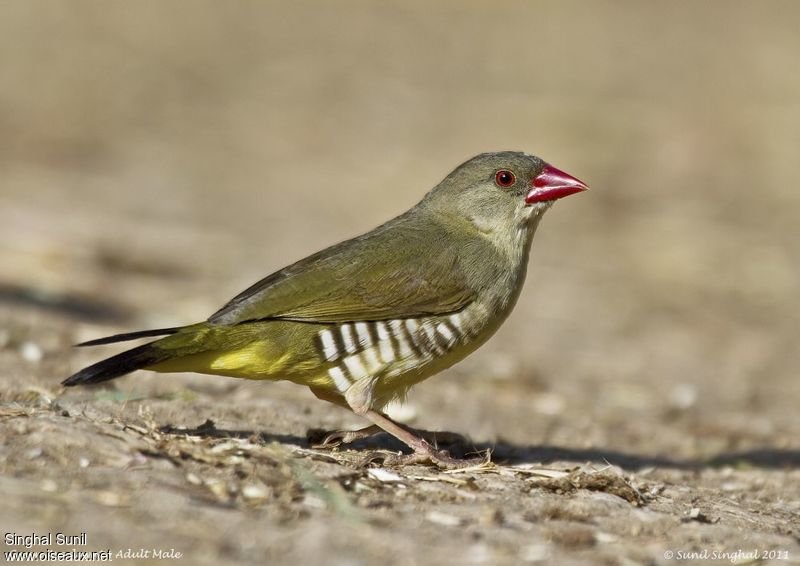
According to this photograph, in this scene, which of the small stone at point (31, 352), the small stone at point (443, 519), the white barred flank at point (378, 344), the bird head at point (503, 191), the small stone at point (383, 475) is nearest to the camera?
the small stone at point (443, 519)

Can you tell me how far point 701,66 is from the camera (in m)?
17.3

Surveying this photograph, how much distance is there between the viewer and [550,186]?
591 centimetres

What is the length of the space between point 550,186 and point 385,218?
255 inches

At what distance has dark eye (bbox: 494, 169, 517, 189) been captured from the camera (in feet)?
19.5

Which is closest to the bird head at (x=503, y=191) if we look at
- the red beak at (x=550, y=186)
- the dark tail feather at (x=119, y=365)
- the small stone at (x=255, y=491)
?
the red beak at (x=550, y=186)

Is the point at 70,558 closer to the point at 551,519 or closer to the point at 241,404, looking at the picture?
the point at 551,519

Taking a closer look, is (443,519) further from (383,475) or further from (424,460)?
(424,460)

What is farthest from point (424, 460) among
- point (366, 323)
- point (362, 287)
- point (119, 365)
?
point (119, 365)

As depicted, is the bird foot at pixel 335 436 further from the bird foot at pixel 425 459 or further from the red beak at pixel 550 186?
the red beak at pixel 550 186

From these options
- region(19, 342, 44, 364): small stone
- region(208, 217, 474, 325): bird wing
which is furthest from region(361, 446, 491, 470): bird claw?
region(19, 342, 44, 364): small stone

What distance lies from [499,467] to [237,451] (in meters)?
1.07

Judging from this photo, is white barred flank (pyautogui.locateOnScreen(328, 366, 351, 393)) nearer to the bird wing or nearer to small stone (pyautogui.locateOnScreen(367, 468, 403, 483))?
the bird wing

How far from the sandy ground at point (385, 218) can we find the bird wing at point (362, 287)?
0.57 m

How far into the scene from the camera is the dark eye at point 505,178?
234 inches
